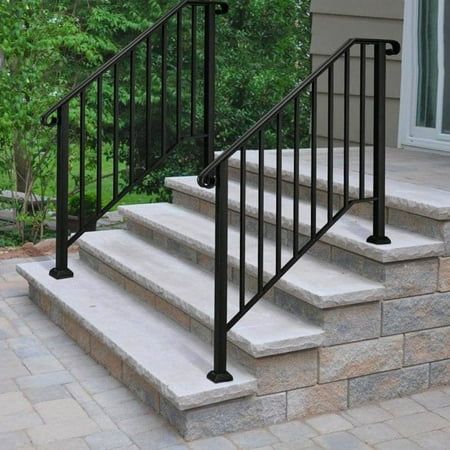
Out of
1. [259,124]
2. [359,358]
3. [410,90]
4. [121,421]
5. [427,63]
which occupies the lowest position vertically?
[121,421]

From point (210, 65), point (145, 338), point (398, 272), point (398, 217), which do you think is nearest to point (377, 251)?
point (398, 272)

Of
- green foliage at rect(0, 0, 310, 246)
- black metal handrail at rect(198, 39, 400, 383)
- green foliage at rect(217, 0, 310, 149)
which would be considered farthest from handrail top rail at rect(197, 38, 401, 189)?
green foliage at rect(217, 0, 310, 149)

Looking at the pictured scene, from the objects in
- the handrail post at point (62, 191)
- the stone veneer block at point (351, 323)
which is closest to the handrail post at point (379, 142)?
the stone veneer block at point (351, 323)

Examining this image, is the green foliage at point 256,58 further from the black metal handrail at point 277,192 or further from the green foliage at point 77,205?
the black metal handrail at point 277,192

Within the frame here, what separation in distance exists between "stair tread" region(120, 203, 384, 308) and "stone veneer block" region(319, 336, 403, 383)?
0.17 meters

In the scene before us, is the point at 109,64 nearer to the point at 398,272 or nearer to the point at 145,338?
the point at 145,338

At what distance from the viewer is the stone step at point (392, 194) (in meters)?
3.70

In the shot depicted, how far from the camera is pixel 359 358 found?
358 centimetres

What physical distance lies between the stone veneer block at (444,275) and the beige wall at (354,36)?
2137 mm

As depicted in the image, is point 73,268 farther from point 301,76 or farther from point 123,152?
point 301,76

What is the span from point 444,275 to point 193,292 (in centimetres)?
99

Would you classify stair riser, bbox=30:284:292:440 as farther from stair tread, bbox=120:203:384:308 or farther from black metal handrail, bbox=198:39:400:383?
stair tread, bbox=120:203:384:308

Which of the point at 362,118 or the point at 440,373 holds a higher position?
the point at 362,118

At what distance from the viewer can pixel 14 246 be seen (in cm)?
648
